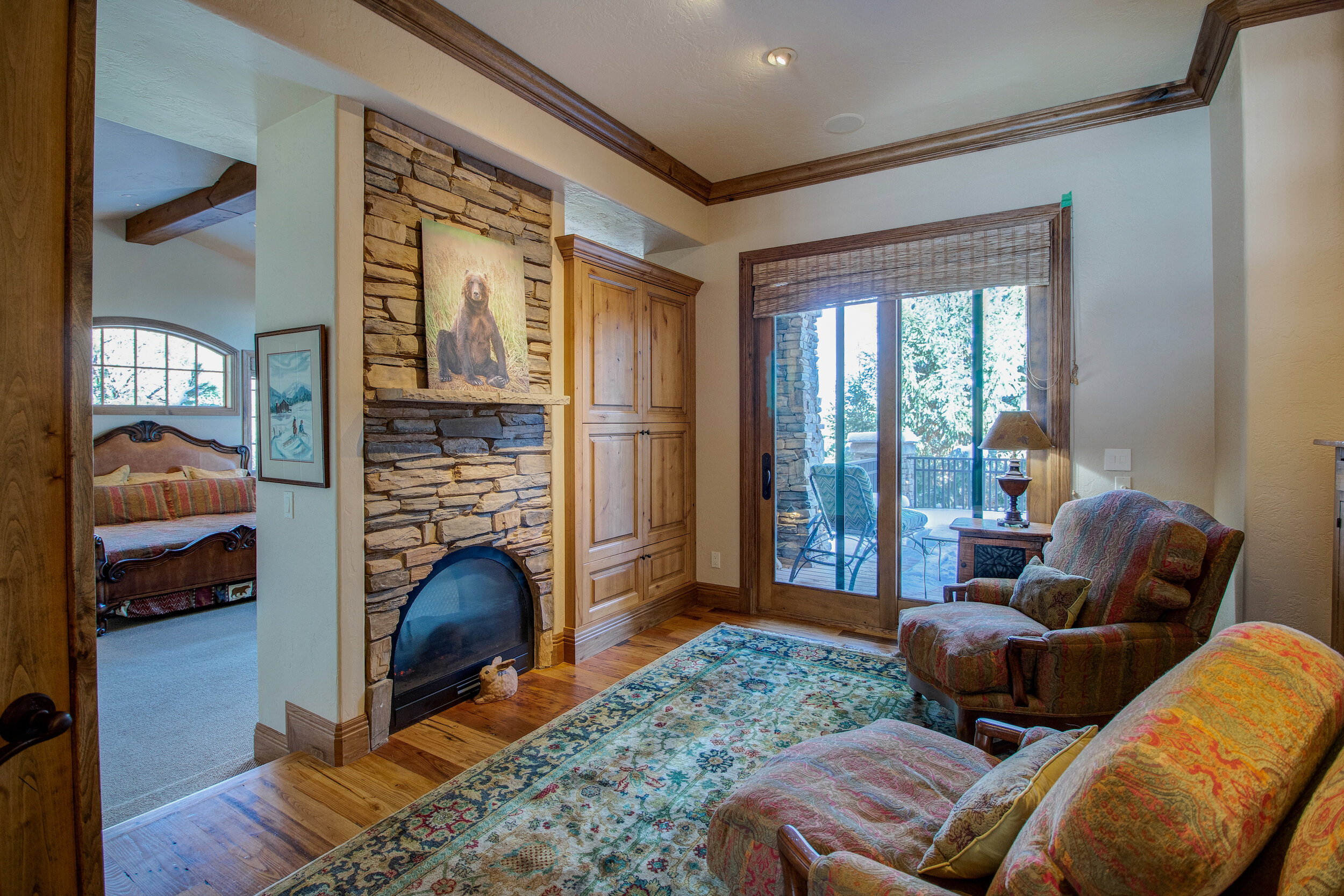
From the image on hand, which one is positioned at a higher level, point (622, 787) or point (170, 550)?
point (170, 550)

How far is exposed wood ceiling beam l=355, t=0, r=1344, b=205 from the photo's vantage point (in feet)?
8.35

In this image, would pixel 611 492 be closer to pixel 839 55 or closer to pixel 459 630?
pixel 459 630

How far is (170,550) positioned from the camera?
16.0ft

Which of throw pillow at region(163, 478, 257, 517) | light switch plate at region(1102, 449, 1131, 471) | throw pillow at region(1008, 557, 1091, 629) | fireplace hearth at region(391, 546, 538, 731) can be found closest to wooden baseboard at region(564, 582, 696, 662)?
fireplace hearth at region(391, 546, 538, 731)

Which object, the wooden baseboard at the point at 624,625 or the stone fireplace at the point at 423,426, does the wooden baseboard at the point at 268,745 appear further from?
the wooden baseboard at the point at 624,625

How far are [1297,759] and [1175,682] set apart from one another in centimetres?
14

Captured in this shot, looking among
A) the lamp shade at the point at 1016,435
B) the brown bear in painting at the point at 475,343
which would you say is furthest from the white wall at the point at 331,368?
the lamp shade at the point at 1016,435

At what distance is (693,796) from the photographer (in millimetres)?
2256

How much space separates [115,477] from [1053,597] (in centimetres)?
750

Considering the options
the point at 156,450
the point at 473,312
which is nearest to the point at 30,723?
the point at 473,312

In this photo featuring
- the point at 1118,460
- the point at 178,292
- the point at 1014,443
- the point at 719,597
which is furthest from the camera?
the point at 178,292

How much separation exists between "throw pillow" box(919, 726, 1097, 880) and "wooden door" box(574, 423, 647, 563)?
2.69 metres

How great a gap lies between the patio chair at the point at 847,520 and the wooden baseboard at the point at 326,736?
2785 mm

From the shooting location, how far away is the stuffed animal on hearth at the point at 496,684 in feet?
10.1
